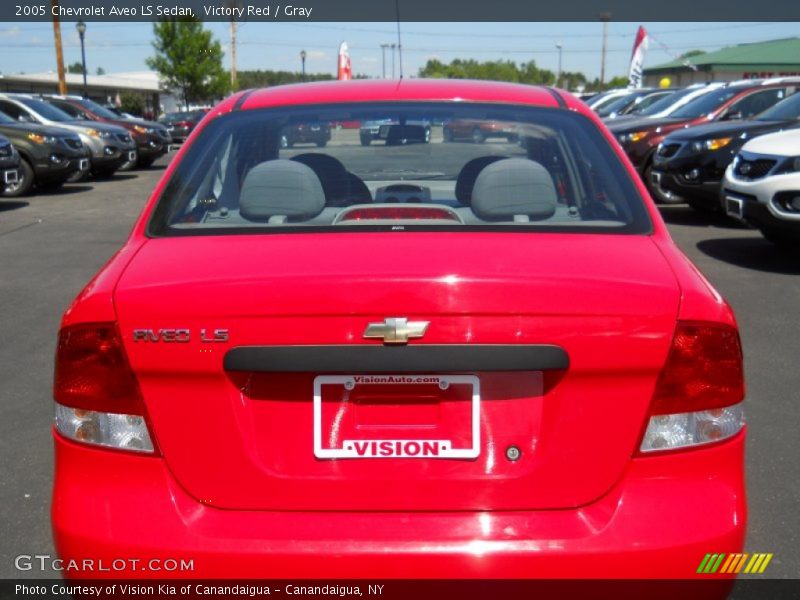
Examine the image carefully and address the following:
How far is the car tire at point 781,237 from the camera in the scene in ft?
29.8

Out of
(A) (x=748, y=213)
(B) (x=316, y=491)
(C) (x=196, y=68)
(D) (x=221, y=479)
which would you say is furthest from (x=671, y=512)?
(C) (x=196, y=68)

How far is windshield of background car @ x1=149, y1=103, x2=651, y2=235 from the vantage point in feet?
9.66

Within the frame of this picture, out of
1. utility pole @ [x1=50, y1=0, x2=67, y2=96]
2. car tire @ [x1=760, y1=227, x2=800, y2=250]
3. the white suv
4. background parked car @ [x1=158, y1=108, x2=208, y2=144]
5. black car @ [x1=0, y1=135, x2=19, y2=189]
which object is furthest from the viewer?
background parked car @ [x1=158, y1=108, x2=208, y2=144]

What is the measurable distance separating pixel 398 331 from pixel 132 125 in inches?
861

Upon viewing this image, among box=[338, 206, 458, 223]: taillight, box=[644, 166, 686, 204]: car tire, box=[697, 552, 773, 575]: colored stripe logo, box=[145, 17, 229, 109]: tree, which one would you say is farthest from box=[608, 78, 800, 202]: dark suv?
box=[145, 17, 229, 109]: tree

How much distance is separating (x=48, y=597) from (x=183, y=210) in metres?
1.41

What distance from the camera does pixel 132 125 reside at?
2272 centimetres

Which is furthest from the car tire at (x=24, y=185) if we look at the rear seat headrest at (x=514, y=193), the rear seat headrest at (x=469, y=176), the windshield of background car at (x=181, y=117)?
the windshield of background car at (x=181, y=117)

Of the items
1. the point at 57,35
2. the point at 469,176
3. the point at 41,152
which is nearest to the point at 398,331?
the point at 469,176

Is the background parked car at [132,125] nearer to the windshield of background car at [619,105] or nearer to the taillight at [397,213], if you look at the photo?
the windshield of background car at [619,105]

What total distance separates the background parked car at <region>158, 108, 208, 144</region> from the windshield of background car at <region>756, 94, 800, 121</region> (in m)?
24.9

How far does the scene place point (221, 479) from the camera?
2.27 m

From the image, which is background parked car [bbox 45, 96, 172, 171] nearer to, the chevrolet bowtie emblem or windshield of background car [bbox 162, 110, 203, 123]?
windshield of background car [bbox 162, 110, 203, 123]

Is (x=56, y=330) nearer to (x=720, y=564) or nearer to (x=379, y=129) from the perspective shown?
(x=379, y=129)
